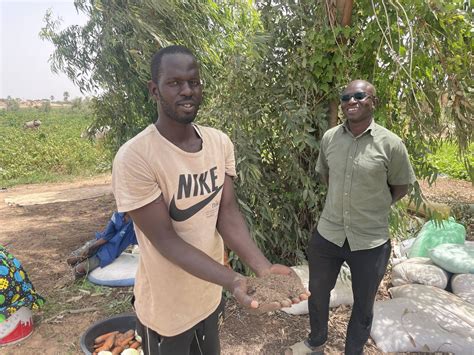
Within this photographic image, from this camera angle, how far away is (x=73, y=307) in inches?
138

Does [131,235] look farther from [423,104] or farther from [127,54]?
[423,104]

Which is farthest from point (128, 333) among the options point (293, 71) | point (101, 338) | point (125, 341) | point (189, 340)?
point (293, 71)

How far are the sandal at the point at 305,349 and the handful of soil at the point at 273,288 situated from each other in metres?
1.43

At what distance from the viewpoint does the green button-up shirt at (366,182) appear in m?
2.28

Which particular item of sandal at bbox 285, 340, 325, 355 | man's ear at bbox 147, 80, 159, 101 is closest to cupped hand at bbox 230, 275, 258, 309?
man's ear at bbox 147, 80, 159, 101

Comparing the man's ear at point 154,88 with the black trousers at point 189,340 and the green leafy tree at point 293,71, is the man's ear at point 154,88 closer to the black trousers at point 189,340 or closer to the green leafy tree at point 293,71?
the black trousers at point 189,340

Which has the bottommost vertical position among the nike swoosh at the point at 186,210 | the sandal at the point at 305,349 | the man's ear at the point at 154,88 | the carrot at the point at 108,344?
the sandal at the point at 305,349

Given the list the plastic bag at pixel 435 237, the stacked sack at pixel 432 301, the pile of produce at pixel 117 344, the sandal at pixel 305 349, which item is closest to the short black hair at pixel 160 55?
the pile of produce at pixel 117 344

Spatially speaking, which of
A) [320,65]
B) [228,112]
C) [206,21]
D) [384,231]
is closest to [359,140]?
[384,231]

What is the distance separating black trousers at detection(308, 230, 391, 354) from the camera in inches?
92.5

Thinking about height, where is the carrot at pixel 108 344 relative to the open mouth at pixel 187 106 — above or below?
below

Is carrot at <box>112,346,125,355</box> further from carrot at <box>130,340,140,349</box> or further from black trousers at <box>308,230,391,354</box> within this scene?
black trousers at <box>308,230,391,354</box>

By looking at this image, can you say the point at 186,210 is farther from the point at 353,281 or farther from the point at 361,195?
the point at 353,281

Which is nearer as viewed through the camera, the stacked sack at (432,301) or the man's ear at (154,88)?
the man's ear at (154,88)
